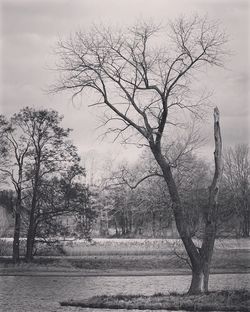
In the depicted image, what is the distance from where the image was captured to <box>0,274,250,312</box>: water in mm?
18203

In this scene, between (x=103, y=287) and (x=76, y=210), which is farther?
(x=76, y=210)

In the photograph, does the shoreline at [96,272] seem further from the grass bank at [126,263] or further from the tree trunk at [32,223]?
the tree trunk at [32,223]

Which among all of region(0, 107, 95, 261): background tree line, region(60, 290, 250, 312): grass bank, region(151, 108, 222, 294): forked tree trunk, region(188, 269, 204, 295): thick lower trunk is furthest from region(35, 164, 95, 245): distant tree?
region(60, 290, 250, 312): grass bank

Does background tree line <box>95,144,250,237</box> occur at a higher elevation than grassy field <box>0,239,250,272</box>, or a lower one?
higher

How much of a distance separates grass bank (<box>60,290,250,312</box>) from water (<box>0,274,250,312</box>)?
80 centimetres

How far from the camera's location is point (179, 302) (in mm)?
16406

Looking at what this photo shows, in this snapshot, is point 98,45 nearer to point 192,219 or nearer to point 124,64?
point 124,64

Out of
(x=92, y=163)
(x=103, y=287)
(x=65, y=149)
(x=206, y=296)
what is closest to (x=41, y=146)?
(x=65, y=149)

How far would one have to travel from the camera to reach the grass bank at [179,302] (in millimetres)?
15789

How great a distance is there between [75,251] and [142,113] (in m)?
26.5

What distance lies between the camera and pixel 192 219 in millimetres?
23844

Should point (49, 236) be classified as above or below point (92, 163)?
below

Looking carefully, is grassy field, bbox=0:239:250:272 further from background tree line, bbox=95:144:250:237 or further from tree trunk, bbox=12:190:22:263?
background tree line, bbox=95:144:250:237

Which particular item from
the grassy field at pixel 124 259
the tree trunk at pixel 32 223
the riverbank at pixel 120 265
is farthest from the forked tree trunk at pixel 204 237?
the tree trunk at pixel 32 223
